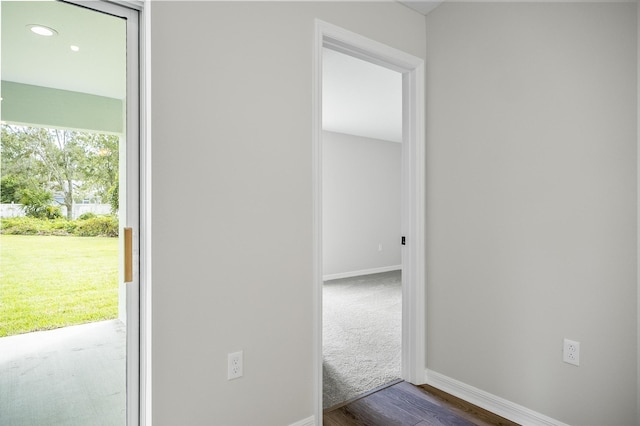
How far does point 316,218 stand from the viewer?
190cm

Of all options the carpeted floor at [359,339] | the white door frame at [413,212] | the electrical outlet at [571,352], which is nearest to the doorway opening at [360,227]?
the carpeted floor at [359,339]

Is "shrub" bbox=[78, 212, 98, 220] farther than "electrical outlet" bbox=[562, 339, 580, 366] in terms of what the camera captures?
No

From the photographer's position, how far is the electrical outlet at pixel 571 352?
172cm

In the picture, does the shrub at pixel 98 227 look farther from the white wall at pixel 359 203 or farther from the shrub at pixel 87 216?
the white wall at pixel 359 203

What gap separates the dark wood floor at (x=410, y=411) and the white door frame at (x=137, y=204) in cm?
103

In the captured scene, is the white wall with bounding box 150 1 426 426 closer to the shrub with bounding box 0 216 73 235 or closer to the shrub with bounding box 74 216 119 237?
the shrub with bounding box 74 216 119 237

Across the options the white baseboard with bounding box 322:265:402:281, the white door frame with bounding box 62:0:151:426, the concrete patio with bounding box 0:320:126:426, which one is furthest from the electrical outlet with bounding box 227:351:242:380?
the white baseboard with bounding box 322:265:402:281

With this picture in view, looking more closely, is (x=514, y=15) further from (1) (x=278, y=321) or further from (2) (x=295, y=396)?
(2) (x=295, y=396)

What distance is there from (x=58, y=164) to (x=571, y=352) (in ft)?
8.18

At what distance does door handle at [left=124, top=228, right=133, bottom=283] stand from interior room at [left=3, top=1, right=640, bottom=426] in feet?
0.18

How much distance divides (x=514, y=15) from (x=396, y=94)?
2246 millimetres

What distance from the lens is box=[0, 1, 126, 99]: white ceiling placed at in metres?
1.30

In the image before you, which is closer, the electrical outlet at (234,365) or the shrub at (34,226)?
the shrub at (34,226)

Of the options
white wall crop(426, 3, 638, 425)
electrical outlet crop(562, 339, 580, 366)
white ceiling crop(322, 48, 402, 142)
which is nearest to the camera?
white wall crop(426, 3, 638, 425)
